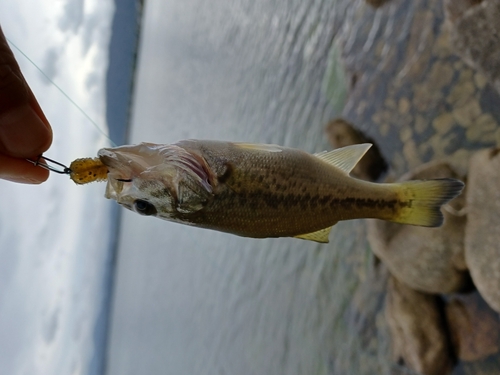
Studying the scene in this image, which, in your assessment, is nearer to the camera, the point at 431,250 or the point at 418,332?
the point at 431,250

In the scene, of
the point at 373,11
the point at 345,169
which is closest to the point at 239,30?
the point at 373,11

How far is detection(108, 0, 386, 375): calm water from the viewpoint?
18.1 ft

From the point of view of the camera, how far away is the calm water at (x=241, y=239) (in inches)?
217

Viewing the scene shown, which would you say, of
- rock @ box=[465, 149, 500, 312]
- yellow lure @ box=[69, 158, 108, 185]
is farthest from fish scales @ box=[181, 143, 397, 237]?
rock @ box=[465, 149, 500, 312]

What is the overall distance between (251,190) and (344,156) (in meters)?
0.41

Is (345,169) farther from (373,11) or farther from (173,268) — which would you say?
(173,268)

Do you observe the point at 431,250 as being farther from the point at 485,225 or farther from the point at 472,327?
the point at 472,327

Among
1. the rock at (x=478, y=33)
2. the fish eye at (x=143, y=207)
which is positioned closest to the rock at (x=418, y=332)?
the rock at (x=478, y=33)

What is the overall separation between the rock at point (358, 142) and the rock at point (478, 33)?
1.32 metres

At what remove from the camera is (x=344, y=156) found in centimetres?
150

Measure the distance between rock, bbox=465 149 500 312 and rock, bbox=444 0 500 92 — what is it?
0.66 meters

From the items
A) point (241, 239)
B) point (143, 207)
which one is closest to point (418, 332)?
point (143, 207)

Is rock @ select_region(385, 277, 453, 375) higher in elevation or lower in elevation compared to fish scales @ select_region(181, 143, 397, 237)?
lower

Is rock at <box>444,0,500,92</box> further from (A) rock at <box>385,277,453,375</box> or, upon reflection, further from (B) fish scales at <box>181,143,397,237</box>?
(B) fish scales at <box>181,143,397,237</box>
